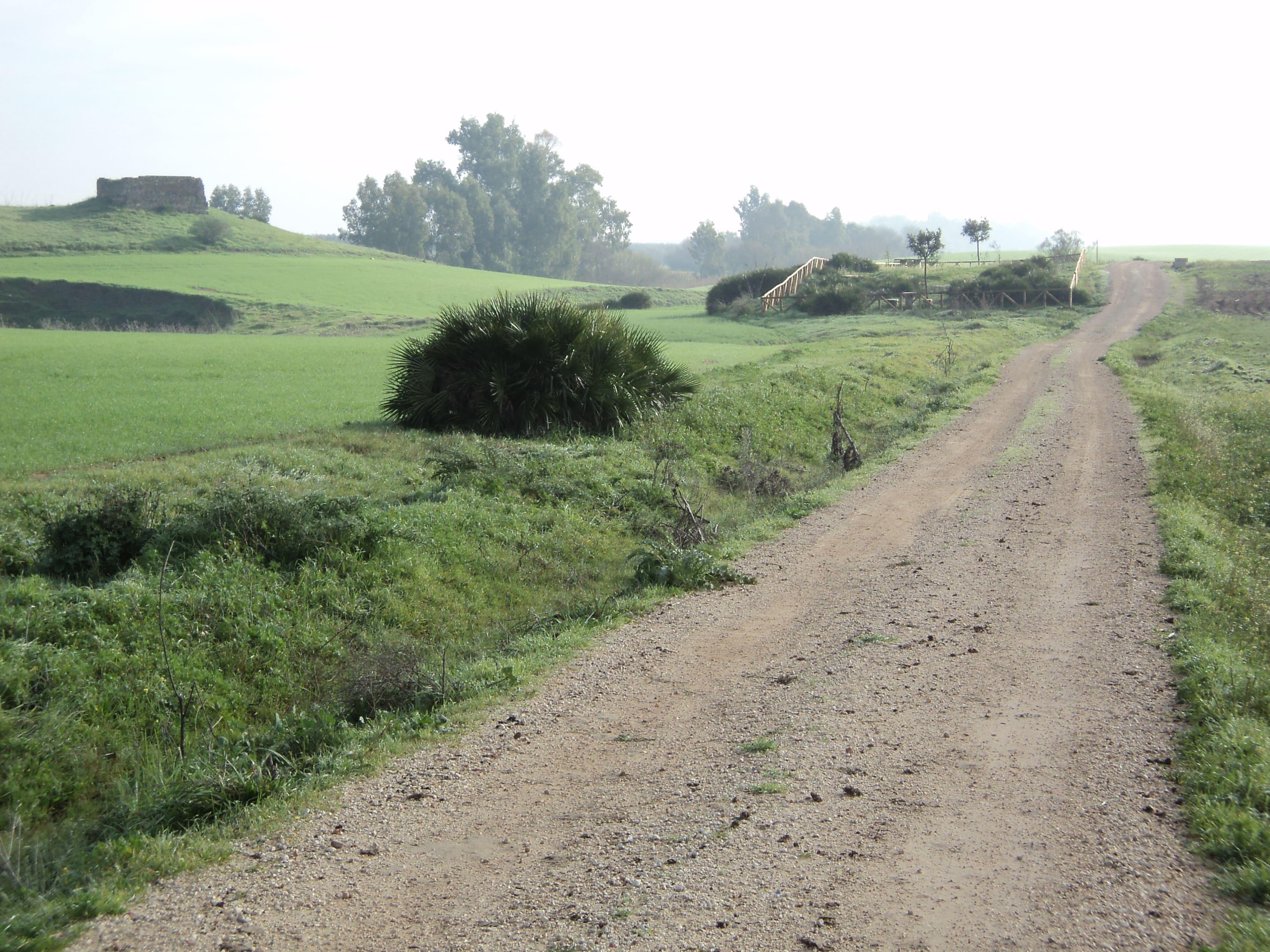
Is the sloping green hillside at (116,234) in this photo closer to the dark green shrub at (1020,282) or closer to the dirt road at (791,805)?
the dark green shrub at (1020,282)

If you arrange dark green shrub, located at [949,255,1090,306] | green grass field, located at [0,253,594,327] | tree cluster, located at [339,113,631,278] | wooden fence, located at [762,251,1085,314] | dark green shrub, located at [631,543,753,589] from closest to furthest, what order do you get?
dark green shrub, located at [631,543,753,589] → green grass field, located at [0,253,594,327] → wooden fence, located at [762,251,1085,314] → dark green shrub, located at [949,255,1090,306] → tree cluster, located at [339,113,631,278]

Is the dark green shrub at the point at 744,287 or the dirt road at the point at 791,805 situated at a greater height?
the dark green shrub at the point at 744,287

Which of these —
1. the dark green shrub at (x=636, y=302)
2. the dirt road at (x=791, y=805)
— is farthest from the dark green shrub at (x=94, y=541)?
the dark green shrub at (x=636, y=302)

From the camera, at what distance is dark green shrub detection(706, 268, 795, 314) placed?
191 ft

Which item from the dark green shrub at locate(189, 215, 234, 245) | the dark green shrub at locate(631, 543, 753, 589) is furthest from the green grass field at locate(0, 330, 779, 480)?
the dark green shrub at locate(189, 215, 234, 245)

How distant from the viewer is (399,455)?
14.1m

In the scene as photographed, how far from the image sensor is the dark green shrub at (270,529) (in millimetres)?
8992

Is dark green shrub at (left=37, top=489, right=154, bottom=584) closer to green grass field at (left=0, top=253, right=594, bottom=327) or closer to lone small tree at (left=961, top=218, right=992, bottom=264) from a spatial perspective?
green grass field at (left=0, top=253, right=594, bottom=327)

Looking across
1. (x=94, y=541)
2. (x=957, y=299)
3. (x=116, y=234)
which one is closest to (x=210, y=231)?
(x=116, y=234)

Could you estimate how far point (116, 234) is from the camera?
67375 mm

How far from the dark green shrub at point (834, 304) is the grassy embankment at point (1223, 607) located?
97.6 feet

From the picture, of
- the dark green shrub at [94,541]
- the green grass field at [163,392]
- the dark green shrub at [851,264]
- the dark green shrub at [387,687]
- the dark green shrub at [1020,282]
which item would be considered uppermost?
the dark green shrub at [851,264]

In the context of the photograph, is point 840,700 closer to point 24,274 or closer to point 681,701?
point 681,701

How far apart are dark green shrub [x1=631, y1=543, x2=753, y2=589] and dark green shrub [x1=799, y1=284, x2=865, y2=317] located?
149 feet
